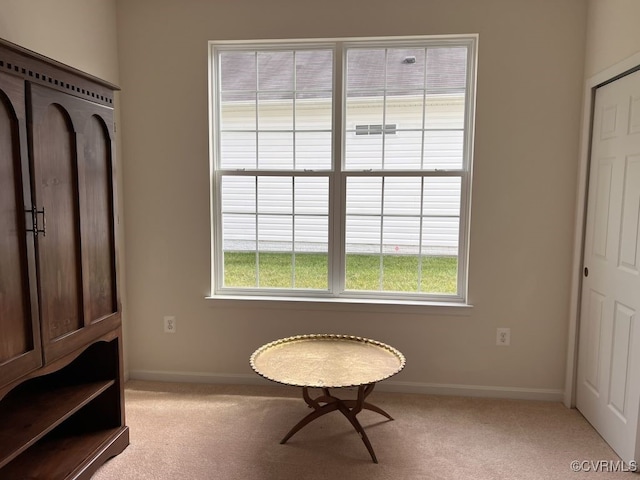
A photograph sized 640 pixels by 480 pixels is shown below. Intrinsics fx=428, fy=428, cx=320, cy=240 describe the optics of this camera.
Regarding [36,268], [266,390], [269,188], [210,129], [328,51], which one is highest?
[328,51]

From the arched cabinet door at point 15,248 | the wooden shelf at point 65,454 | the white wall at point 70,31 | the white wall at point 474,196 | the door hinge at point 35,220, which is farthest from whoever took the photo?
the white wall at point 474,196

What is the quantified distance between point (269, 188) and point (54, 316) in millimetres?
1586

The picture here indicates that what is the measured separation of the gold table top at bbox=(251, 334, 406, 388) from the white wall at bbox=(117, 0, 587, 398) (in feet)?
1.05

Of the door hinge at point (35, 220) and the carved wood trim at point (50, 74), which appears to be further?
the door hinge at point (35, 220)

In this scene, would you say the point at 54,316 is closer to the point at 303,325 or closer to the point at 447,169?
the point at 303,325

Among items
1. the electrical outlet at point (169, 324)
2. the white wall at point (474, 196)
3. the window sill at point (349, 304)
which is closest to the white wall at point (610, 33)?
the white wall at point (474, 196)

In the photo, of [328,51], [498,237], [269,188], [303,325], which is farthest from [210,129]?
[498,237]

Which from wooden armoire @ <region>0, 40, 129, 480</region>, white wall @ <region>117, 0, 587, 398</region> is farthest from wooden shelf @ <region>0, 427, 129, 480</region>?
white wall @ <region>117, 0, 587, 398</region>

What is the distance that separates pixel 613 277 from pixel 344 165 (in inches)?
65.9

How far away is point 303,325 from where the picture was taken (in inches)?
114

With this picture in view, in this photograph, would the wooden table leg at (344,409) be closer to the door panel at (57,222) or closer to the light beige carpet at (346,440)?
the light beige carpet at (346,440)

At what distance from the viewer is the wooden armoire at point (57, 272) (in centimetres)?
148

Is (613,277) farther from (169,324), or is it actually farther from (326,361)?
(169,324)

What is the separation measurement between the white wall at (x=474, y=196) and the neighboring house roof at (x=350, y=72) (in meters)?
0.15
